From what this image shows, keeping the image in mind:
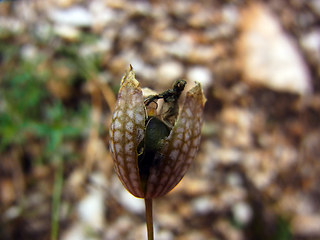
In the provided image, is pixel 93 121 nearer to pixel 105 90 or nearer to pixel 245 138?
pixel 105 90

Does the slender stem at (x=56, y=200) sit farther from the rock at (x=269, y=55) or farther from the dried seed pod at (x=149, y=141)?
the rock at (x=269, y=55)

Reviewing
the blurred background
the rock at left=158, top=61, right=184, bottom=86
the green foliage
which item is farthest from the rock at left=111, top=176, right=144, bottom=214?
the rock at left=158, top=61, right=184, bottom=86

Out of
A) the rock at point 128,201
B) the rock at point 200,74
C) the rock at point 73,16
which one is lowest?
the rock at point 128,201

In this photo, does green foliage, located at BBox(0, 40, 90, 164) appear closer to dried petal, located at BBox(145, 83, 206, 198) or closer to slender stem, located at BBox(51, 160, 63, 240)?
slender stem, located at BBox(51, 160, 63, 240)

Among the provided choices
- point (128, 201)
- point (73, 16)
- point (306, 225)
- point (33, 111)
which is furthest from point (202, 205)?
point (73, 16)

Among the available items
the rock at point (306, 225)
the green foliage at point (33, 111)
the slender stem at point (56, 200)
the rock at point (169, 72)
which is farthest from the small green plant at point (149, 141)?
the rock at point (306, 225)

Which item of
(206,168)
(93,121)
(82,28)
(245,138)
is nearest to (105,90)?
(93,121)

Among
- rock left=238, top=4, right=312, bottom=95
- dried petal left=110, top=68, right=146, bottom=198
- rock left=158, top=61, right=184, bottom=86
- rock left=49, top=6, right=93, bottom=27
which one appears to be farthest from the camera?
rock left=49, top=6, right=93, bottom=27
